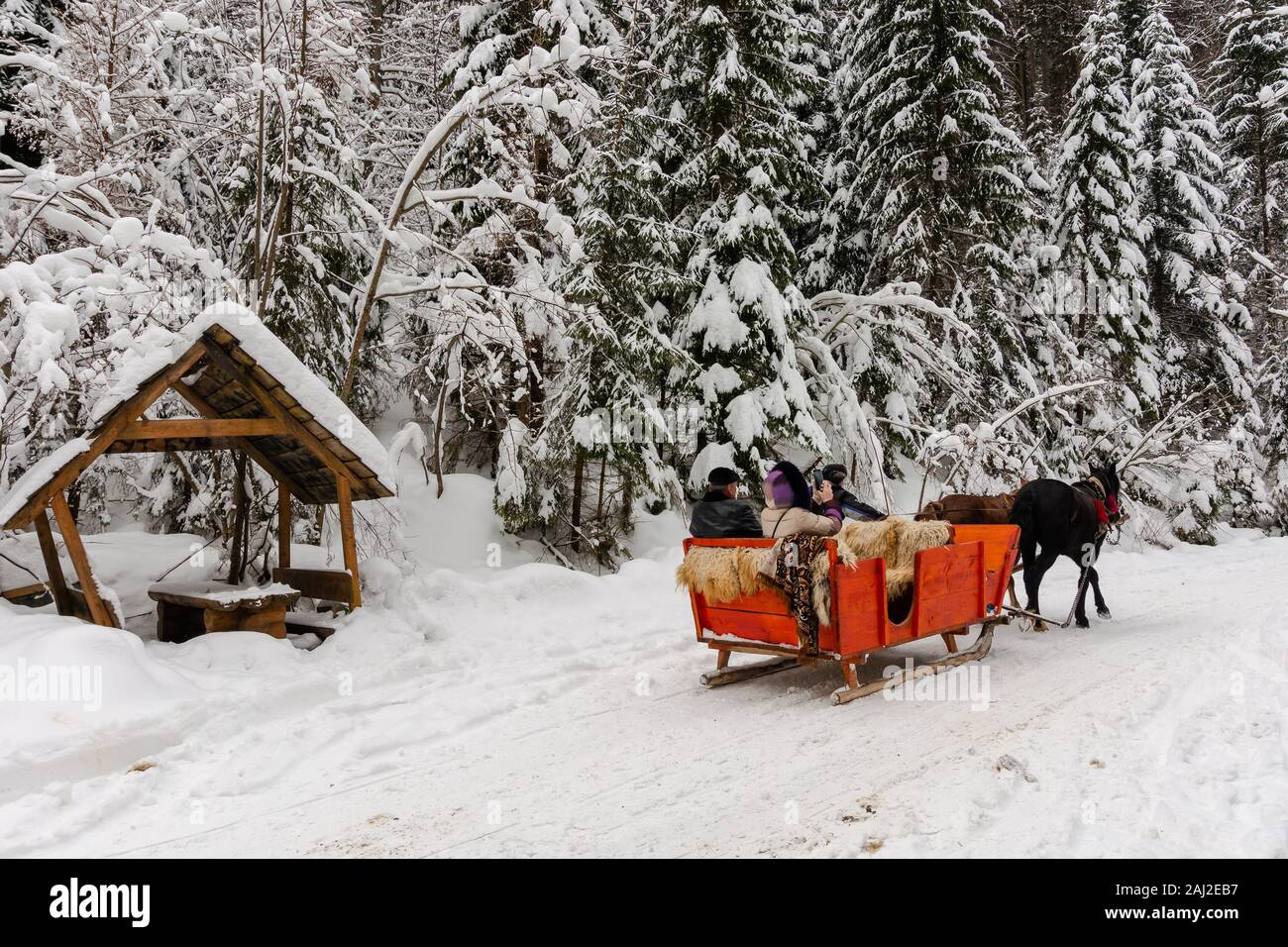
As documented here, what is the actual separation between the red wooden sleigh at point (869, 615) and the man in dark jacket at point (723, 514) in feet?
0.79

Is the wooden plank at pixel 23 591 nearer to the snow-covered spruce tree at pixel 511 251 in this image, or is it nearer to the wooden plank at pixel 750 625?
the snow-covered spruce tree at pixel 511 251

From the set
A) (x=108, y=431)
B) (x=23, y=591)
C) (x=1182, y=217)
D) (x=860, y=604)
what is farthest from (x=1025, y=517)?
(x=1182, y=217)

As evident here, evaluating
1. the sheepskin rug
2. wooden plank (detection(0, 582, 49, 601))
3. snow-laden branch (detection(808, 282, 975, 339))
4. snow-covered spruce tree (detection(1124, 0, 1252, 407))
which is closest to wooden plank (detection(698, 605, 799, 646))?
the sheepskin rug

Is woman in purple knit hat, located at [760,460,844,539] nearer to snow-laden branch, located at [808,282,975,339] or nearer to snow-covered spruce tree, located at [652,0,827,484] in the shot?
snow-covered spruce tree, located at [652,0,827,484]

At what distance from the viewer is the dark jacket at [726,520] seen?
22.3 feet

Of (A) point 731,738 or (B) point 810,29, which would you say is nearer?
(A) point 731,738

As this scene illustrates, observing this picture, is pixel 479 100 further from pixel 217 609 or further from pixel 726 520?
pixel 217 609

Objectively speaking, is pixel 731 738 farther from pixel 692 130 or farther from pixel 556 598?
pixel 692 130

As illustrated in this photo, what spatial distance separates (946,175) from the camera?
50.4 ft

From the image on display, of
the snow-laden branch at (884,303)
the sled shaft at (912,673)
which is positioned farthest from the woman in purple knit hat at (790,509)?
the snow-laden branch at (884,303)

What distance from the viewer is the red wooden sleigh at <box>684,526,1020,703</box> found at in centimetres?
587

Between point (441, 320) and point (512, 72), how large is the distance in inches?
115

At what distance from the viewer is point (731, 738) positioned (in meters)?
5.28

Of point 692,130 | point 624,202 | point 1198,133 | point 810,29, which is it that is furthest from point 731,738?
point 1198,133
